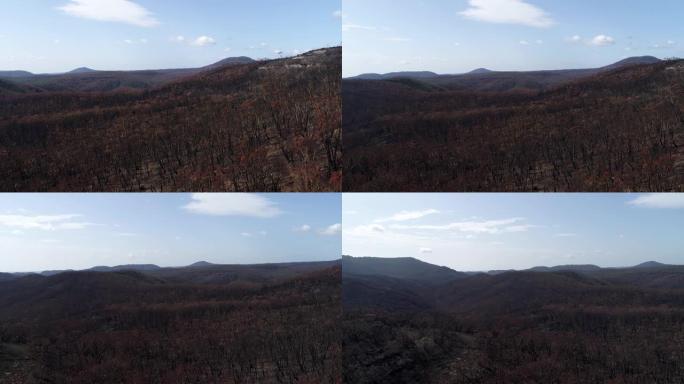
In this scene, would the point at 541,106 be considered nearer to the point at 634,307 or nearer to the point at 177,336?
the point at 634,307

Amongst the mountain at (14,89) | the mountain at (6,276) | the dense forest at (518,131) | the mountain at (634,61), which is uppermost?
the mountain at (634,61)

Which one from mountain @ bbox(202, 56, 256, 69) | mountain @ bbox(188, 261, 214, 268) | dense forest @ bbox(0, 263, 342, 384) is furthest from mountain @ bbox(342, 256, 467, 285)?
mountain @ bbox(202, 56, 256, 69)

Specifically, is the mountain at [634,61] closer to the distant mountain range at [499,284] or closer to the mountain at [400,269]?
the distant mountain range at [499,284]

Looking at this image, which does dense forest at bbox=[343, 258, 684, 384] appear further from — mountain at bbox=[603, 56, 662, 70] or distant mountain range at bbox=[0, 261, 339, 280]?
mountain at bbox=[603, 56, 662, 70]

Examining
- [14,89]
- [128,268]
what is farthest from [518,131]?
[14,89]

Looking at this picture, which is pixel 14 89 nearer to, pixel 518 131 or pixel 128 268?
pixel 128 268

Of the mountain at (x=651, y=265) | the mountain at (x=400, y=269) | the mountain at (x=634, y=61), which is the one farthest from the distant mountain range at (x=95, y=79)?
the mountain at (x=651, y=265)

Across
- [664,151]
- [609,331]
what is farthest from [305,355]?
[664,151]
